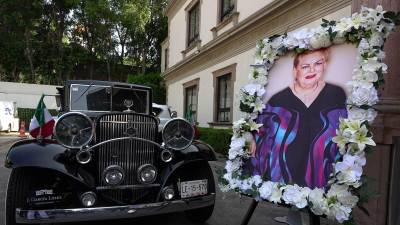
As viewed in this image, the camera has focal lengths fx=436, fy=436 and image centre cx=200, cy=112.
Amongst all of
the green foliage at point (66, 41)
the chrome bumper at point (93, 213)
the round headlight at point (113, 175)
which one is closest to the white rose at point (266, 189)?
the chrome bumper at point (93, 213)

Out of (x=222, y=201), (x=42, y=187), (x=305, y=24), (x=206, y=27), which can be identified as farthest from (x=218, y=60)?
(x=42, y=187)

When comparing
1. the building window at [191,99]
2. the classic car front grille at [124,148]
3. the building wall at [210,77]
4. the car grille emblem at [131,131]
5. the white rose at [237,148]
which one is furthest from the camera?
the building window at [191,99]

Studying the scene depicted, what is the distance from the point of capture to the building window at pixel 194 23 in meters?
18.6

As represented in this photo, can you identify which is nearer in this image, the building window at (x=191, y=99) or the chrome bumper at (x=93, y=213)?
the chrome bumper at (x=93, y=213)

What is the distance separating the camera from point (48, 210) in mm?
3994

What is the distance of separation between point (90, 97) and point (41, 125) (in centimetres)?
145

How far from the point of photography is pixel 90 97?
6.33 meters

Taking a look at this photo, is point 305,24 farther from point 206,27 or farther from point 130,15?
point 130,15

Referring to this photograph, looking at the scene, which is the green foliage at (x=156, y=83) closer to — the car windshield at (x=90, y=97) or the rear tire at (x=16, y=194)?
the car windshield at (x=90, y=97)

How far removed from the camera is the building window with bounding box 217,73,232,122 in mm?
13945

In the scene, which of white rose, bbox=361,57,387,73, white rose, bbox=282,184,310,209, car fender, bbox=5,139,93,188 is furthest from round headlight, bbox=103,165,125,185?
white rose, bbox=361,57,387,73

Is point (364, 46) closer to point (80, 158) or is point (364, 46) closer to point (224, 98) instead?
point (80, 158)

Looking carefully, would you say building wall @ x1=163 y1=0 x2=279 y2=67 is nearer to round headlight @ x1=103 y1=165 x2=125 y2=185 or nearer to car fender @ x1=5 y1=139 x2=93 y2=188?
round headlight @ x1=103 y1=165 x2=125 y2=185

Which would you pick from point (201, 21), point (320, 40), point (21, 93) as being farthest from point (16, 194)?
point (21, 93)
